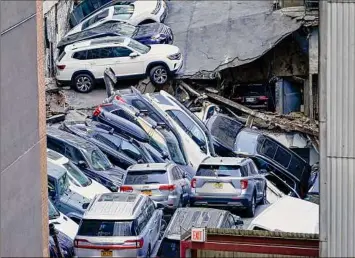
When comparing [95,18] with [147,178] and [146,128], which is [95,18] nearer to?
[146,128]

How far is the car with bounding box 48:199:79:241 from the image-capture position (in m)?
21.0

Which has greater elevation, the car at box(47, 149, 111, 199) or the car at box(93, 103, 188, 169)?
the car at box(93, 103, 188, 169)

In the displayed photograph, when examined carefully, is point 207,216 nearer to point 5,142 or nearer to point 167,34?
point 5,142

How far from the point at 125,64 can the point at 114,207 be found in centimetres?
1150

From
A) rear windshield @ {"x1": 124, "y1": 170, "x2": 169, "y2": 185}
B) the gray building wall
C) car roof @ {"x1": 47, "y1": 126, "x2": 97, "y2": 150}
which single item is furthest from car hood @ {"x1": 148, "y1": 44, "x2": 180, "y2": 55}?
the gray building wall

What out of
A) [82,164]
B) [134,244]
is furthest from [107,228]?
[82,164]

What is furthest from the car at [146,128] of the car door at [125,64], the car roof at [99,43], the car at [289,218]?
the car at [289,218]

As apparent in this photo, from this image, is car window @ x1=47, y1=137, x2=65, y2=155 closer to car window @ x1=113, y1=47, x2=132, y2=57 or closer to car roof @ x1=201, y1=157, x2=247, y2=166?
car roof @ x1=201, y1=157, x2=247, y2=166

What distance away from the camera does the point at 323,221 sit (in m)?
11.4

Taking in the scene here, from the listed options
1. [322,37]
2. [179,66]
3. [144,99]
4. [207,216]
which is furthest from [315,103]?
[322,37]

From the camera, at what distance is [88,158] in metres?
25.2

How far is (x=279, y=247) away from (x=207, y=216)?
22.7 ft

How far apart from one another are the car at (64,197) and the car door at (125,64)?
8603 mm

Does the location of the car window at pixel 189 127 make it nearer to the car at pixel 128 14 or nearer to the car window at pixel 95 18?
the car at pixel 128 14
